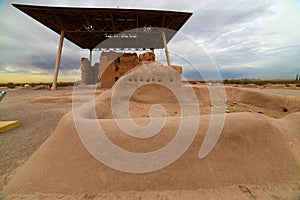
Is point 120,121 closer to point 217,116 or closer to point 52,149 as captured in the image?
point 52,149

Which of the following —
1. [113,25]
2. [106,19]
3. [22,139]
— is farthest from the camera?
[113,25]

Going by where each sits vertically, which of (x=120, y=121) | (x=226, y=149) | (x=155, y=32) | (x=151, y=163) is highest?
(x=155, y=32)

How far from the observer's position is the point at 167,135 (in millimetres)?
2068

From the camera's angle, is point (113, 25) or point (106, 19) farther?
point (113, 25)

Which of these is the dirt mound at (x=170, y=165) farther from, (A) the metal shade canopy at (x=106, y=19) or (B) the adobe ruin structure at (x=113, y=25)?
(A) the metal shade canopy at (x=106, y=19)

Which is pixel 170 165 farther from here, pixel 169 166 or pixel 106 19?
pixel 106 19

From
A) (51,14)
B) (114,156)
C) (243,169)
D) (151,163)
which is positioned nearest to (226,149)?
(243,169)

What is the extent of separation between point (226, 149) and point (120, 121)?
1.78 meters

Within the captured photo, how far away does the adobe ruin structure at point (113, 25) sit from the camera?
1088 centimetres

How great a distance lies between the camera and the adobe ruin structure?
428 inches

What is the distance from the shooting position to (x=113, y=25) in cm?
1256

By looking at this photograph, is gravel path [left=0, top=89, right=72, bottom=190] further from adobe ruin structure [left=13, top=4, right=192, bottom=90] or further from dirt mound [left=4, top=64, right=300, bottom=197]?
adobe ruin structure [left=13, top=4, right=192, bottom=90]

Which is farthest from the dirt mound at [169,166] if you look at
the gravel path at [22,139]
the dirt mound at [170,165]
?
the gravel path at [22,139]

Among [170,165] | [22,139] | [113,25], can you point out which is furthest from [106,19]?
[170,165]
